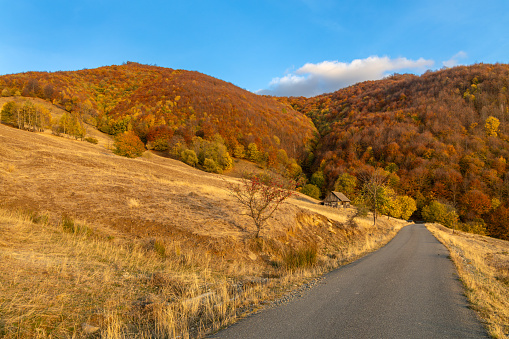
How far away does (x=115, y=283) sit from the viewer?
6000mm

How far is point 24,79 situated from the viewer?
94.6m

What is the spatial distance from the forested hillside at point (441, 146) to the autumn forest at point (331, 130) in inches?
17.9

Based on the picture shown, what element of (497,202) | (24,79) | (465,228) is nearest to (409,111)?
(497,202)

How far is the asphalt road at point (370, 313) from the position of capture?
4.05 metres

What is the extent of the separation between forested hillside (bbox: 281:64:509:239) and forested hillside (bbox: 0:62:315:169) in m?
31.0

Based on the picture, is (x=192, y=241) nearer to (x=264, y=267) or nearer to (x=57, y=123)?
(x=264, y=267)

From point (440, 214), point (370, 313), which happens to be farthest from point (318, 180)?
point (370, 313)

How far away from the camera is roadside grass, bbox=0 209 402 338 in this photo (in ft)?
13.8

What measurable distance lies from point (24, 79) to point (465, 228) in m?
162

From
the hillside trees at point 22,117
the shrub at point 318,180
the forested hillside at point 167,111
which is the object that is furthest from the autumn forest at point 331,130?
the shrub at point 318,180

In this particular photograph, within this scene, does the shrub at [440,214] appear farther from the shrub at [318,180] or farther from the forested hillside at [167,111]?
the forested hillside at [167,111]

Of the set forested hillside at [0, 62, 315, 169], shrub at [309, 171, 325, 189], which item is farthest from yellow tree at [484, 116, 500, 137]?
forested hillside at [0, 62, 315, 169]

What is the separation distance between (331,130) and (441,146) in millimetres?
64539

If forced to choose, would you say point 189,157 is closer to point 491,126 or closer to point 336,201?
point 336,201
